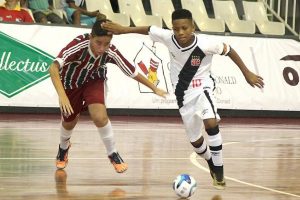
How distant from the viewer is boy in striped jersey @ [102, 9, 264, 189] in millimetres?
10156

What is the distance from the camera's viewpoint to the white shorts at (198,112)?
400 inches

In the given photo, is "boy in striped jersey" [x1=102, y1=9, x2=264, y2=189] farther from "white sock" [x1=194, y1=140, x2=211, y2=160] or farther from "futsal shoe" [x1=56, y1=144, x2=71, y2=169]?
"futsal shoe" [x1=56, y1=144, x2=71, y2=169]

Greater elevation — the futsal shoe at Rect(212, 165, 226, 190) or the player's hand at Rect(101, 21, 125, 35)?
the player's hand at Rect(101, 21, 125, 35)

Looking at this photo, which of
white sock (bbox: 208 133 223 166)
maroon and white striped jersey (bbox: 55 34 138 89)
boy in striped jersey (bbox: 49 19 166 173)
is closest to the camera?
white sock (bbox: 208 133 223 166)

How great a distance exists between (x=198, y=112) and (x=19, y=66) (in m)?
9.92

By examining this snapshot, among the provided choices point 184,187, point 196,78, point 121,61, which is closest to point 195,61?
point 196,78

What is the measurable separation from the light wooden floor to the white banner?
66cm

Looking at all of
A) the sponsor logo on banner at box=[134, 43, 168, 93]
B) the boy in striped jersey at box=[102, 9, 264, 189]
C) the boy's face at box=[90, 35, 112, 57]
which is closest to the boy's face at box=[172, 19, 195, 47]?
Answer: the boy in striped jersey at box=[102, 9, 264, 189]

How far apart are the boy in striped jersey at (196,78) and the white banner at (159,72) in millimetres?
9233

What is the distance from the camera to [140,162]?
1271 cm

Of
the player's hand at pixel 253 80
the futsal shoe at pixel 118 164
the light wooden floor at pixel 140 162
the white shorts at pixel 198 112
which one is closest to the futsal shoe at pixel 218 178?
the light wooden floor at pixel 140 162

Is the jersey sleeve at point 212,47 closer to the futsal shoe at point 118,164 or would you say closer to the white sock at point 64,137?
the futsal shoe at point 118,164

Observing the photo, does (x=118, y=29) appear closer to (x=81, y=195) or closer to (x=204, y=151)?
(x=204, y=151)

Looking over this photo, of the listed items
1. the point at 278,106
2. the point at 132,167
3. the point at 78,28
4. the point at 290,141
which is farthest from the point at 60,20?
the point at 132,167
